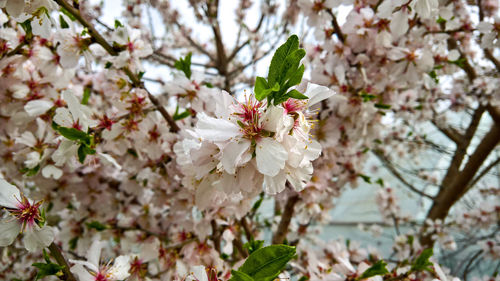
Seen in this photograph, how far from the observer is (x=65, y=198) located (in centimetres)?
136

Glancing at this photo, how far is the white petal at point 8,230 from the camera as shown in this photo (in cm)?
58

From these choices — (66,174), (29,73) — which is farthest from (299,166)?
(66,174)

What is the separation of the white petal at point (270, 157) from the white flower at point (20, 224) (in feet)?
1.43

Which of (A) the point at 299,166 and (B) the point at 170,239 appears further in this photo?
(B) the point at 170,239

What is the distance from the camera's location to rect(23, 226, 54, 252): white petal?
583 mm

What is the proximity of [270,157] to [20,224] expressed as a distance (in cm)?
51

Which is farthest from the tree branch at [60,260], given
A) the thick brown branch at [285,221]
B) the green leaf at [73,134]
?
the thick brown branch at [285,221]

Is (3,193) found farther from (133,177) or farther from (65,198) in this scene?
(65,198)

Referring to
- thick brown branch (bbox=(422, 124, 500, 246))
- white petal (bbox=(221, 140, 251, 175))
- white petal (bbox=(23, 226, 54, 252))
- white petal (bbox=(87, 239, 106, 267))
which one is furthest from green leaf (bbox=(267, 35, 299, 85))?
thick brown branch (bbox=(422, 124, 500, 246))

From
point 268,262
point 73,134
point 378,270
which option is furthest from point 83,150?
point 378,270

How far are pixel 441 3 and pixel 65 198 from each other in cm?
165

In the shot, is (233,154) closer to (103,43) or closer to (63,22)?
(103,43)

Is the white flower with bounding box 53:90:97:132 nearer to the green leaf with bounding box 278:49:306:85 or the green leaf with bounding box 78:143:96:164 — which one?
the green leaf with bounding box 78:143:96:164

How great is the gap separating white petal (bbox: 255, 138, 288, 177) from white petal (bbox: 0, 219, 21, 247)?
19.2 inches
